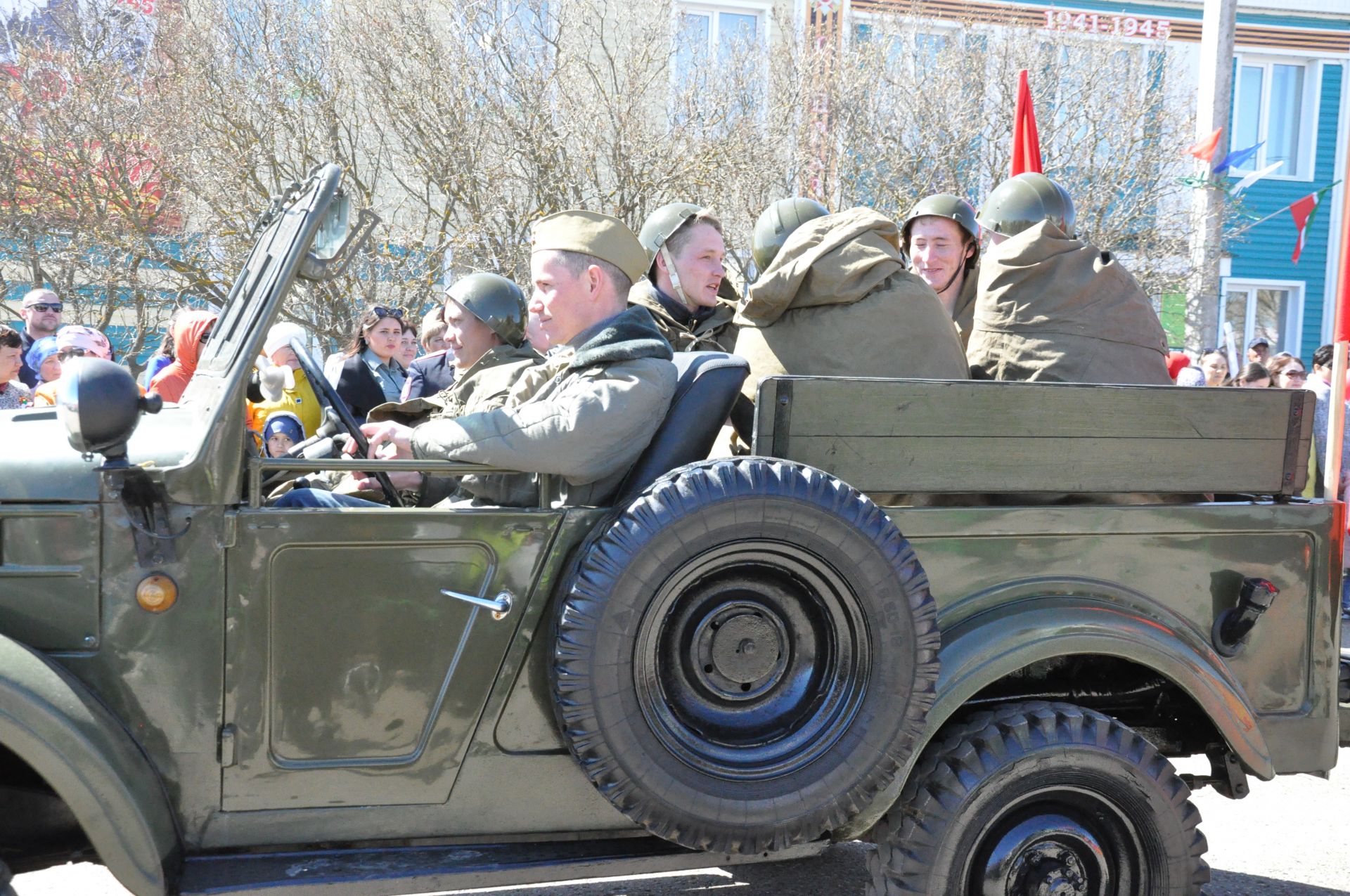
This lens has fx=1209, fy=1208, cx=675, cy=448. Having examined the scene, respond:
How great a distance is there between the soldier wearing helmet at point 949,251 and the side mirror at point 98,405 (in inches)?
124

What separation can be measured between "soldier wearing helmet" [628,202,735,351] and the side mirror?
7.96 ft

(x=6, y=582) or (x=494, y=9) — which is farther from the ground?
(x=494, y=9)

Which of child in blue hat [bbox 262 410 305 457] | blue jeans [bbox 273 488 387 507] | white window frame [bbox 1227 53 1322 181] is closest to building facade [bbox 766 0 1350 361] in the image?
white window frame [bbox 1227 53 1322 181]

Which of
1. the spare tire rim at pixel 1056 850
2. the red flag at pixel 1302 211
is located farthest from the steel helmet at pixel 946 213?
the red flag at pixel 1302 211

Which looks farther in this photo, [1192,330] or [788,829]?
[1192,330]

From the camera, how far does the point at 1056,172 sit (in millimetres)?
16844

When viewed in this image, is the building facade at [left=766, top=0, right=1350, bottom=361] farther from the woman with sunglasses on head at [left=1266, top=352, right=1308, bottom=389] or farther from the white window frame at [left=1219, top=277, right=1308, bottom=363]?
the woman with sunglasses on head at [left=1266, top=352, right=1308, bottom=389]

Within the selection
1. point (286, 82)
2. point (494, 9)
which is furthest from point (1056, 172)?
point (286, 82)

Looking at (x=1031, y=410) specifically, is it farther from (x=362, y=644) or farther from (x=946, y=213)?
(x=946, y=213)

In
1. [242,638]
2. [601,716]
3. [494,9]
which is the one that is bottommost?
[601,716]

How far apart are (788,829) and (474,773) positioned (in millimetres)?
702

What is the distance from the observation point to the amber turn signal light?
2479 millimetres

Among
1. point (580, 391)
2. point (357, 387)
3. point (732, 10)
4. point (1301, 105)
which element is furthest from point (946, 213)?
point (1301, 105)

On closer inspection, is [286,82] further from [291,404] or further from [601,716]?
[601,716]
